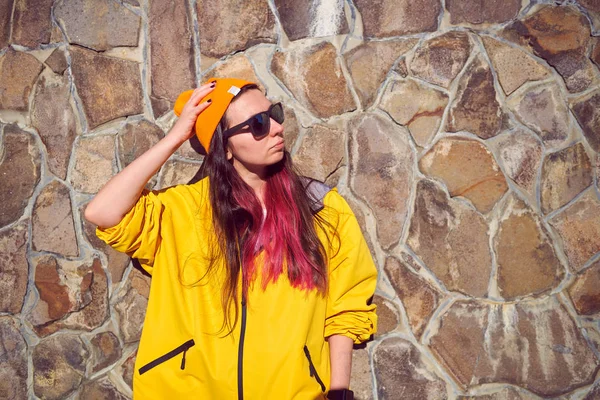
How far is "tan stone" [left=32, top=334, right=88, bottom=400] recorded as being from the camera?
10.5 feet

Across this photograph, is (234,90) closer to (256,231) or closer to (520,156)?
(256,231)

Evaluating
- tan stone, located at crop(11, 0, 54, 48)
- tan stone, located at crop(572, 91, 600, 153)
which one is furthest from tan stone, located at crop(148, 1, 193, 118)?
tan stone, located at crop(572, 91, 600, 153)

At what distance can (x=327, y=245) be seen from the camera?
2.65 m

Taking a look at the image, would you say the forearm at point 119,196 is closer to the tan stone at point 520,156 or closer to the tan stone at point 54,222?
the tan stone at point 54,222

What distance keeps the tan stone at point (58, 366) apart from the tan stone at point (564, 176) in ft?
9.09

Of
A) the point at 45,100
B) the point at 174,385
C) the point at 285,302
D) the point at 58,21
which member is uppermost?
the point at 58,21

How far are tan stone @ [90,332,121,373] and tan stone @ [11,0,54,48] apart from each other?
1.73 metres

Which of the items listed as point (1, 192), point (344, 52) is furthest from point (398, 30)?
point (1, 192)

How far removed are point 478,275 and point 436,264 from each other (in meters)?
0.23

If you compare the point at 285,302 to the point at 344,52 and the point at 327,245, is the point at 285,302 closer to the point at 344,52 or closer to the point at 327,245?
the point at 327,245

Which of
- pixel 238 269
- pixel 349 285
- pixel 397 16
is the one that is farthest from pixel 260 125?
pixel 397 16

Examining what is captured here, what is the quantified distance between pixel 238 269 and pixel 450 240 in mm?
1223

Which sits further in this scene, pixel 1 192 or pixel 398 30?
pixel 1 192

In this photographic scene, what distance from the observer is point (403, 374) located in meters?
3.12
